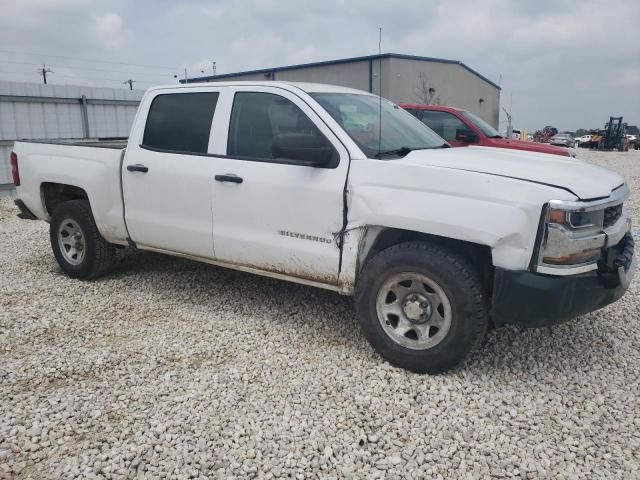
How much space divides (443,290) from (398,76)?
25.0 metres

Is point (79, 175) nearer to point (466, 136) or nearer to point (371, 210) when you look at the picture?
point (371, 210)

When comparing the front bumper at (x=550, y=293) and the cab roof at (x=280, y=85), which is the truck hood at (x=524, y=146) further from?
the front bumper at (x=550, y=293)

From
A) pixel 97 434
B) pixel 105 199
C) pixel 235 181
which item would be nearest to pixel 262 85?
pixel 235 181

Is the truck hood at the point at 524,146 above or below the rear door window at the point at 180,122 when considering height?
below

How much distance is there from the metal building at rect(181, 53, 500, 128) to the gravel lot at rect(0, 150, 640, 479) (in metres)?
21.2

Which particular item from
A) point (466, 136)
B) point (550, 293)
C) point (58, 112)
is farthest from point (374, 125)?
point (58, 112)

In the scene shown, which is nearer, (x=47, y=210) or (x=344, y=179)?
(x=344, y=179)

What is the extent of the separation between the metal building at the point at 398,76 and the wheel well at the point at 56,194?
20073 mm

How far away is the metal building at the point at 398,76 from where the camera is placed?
26516mm

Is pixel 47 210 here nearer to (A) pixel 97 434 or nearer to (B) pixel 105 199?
(B) pixel 105 199

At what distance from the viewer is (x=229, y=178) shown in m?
4.07

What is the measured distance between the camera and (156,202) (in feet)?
14.9

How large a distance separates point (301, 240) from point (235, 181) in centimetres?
69

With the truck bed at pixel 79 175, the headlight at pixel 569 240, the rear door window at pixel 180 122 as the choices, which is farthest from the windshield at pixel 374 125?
the truck bed at pixel 79 175
